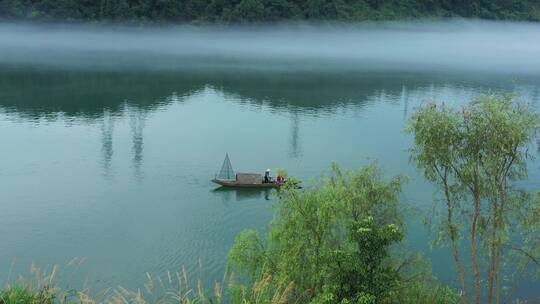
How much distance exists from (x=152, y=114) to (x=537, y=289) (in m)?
35.8

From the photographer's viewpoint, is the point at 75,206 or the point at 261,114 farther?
the point at 261,114

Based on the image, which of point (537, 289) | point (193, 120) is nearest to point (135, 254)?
point (537, 289)

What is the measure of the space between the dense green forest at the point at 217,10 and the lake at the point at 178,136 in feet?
19.0

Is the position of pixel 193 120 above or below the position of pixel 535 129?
below

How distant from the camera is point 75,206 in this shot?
27984mm

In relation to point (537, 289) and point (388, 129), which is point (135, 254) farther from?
point (388, 129)

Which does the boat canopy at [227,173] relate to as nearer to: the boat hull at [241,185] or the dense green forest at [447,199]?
the boat hull at [241,185]

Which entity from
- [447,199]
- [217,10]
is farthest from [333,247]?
[217,10]

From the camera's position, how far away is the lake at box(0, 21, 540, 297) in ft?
77.0

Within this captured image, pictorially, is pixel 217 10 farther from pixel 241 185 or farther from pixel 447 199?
pixel 447 199

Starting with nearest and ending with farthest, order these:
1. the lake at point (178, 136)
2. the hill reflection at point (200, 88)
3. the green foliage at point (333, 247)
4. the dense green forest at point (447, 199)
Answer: the green foliage at point (333, 247) < the dense green forest at point (447, 199) < the lake at point (178, 136) < the hill reflection at point (200, 88)

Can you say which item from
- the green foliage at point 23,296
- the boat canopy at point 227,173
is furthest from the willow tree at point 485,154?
the boat canopy at point 227,173

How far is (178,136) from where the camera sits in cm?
4184

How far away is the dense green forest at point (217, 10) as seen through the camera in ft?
344
